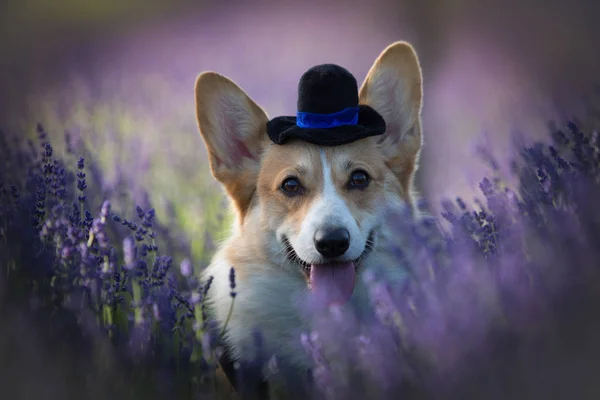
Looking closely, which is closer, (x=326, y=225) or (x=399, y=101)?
(x=326, y=225)

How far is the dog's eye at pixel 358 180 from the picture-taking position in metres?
3.05

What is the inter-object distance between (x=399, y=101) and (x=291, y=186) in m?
0.61

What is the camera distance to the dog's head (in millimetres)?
2830

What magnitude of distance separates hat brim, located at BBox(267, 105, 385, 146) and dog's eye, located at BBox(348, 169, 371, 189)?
165 mm

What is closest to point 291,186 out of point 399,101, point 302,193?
point 302,193

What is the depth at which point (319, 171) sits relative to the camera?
3020 mm

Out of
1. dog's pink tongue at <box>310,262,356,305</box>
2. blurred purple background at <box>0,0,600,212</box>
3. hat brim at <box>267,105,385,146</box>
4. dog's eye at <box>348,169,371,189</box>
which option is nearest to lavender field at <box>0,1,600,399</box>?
blurred purple background at <box>0,0,600,212</box>

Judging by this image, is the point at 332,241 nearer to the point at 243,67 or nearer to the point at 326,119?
the point at 326,119

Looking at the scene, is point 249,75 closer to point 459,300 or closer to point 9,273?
point 9,273

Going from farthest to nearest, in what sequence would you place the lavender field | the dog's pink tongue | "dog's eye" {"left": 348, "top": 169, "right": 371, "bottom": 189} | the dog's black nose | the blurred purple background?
1. "dog's eye" {"left": 348, "top": 169, "right": 371, "bottom": 189}
2. the blurred purple background
3. the dog's pink tongue
4. the dog's black nose
5. the lavender field

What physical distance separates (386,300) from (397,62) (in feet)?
4.13

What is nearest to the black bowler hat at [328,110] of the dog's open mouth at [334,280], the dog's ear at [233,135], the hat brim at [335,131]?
the hat brim at [335,131]

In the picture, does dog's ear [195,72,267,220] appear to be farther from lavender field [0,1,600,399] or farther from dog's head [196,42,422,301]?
lavender field [0,1,600,399]

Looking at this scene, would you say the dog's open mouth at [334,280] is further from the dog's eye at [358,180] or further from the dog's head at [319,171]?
the dog's eye at [358,180]
